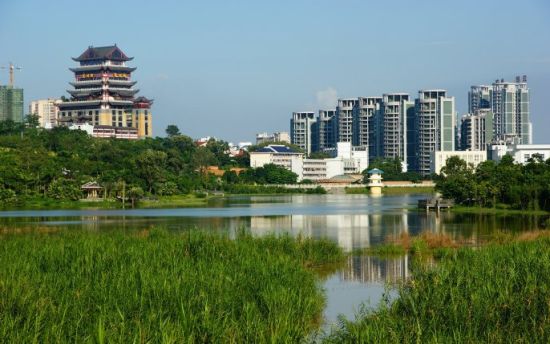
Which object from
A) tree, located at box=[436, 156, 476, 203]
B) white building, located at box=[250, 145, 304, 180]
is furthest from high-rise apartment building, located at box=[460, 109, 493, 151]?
tree, located at box=[436, 156, 476, 203]

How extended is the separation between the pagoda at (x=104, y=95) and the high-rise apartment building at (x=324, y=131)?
55.4 meters

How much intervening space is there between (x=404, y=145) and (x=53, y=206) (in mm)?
99236

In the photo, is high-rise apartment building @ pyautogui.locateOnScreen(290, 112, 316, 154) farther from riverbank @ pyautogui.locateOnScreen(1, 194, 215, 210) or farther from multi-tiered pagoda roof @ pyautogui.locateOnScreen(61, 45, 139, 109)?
riverbank @ pyautogui.locateOnScreen(1, 194, 215, 210)

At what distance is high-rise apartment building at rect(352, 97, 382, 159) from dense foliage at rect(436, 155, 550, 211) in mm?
95478

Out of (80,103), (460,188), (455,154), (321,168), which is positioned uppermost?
(80,103)

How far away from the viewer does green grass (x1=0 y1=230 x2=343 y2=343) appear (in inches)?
427

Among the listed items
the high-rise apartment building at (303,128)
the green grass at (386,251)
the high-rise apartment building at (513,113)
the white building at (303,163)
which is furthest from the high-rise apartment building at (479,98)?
the green grass at (386,251)

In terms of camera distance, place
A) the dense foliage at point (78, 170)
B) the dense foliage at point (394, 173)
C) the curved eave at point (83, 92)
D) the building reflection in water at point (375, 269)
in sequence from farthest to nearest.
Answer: the curved eave at point (83, 92) < the dense foliage at point (394, 173) < the dense foliage at point (78, 170) < the building reflection in water at point (375, 269)

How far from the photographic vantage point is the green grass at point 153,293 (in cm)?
1085

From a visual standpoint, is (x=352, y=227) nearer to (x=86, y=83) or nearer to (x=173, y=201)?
(x=173, y=201)

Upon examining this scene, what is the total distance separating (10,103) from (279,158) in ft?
174

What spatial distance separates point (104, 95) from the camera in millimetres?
120875

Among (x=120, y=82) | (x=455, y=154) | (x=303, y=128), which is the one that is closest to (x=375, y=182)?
(x=455, y=154)

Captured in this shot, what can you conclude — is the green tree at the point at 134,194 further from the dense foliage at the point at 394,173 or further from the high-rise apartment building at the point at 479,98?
the high-rise apartment building at the point at 479,98
